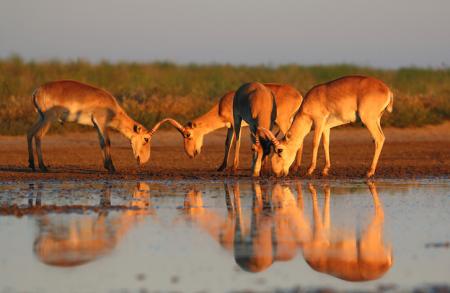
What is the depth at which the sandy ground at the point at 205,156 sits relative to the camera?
19.0 m

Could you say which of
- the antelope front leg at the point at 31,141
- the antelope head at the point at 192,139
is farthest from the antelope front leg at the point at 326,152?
the antelope front leg at the point at 31,141

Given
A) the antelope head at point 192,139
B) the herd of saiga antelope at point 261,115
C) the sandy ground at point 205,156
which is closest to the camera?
the herd of saiga antelope at point 261,115

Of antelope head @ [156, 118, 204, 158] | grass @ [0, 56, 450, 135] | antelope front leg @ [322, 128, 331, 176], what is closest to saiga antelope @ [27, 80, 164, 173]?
antelope head @ [156, 118, 204, 158]

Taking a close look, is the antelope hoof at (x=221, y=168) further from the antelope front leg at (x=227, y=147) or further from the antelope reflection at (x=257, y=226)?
the antelope reflection at (x=257, y=226)

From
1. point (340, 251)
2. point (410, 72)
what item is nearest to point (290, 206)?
point (340, 251)

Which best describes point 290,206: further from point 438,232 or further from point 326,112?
point 326,112

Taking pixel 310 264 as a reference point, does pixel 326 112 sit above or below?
above

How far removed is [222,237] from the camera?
38.0 ft

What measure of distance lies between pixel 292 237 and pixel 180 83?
23.8 metres

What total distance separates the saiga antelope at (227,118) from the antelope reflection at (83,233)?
633cm

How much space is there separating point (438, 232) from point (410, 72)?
29382mm

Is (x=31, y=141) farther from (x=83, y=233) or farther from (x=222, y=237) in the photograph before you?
(x=222, y=237)

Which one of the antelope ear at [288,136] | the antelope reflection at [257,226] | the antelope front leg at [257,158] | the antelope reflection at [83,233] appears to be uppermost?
the antelope ear at [288,136]

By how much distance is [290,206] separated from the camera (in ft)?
46.5
